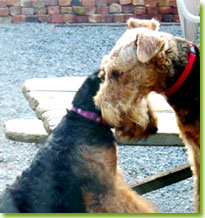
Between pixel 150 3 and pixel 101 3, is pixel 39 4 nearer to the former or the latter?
pixel 101 3

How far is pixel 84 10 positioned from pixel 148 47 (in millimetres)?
4100

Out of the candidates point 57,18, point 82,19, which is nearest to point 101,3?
point 82,19

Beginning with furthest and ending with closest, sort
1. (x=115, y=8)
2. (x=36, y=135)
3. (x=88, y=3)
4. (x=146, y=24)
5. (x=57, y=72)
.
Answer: (x=88, y=3), (x=115, y=8), (x=57, y=72), (x=36, y=135), (x=146, y=24)

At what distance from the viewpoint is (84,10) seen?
6223 millimetres

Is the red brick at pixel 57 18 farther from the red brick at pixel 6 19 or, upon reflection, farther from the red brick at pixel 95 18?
the red brick at pixel 6 19

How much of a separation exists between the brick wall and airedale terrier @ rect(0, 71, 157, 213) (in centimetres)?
378

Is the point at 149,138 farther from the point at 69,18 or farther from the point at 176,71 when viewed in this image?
the point at 69,18

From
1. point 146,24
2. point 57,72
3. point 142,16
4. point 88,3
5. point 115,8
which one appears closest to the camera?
point 146,24

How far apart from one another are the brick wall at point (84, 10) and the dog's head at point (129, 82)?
3697mm

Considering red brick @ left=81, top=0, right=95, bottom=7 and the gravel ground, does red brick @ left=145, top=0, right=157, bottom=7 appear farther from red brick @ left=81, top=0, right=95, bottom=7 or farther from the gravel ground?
red brick @ left=81, top=0, right=95, bottom=7

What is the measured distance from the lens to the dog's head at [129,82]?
91.4 inches

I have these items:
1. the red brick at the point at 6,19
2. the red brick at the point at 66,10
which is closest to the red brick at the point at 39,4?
the red brick at the point at 66,10

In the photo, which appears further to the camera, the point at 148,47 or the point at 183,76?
the point at 183,76

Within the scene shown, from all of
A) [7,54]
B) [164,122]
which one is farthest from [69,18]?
[164,122]
